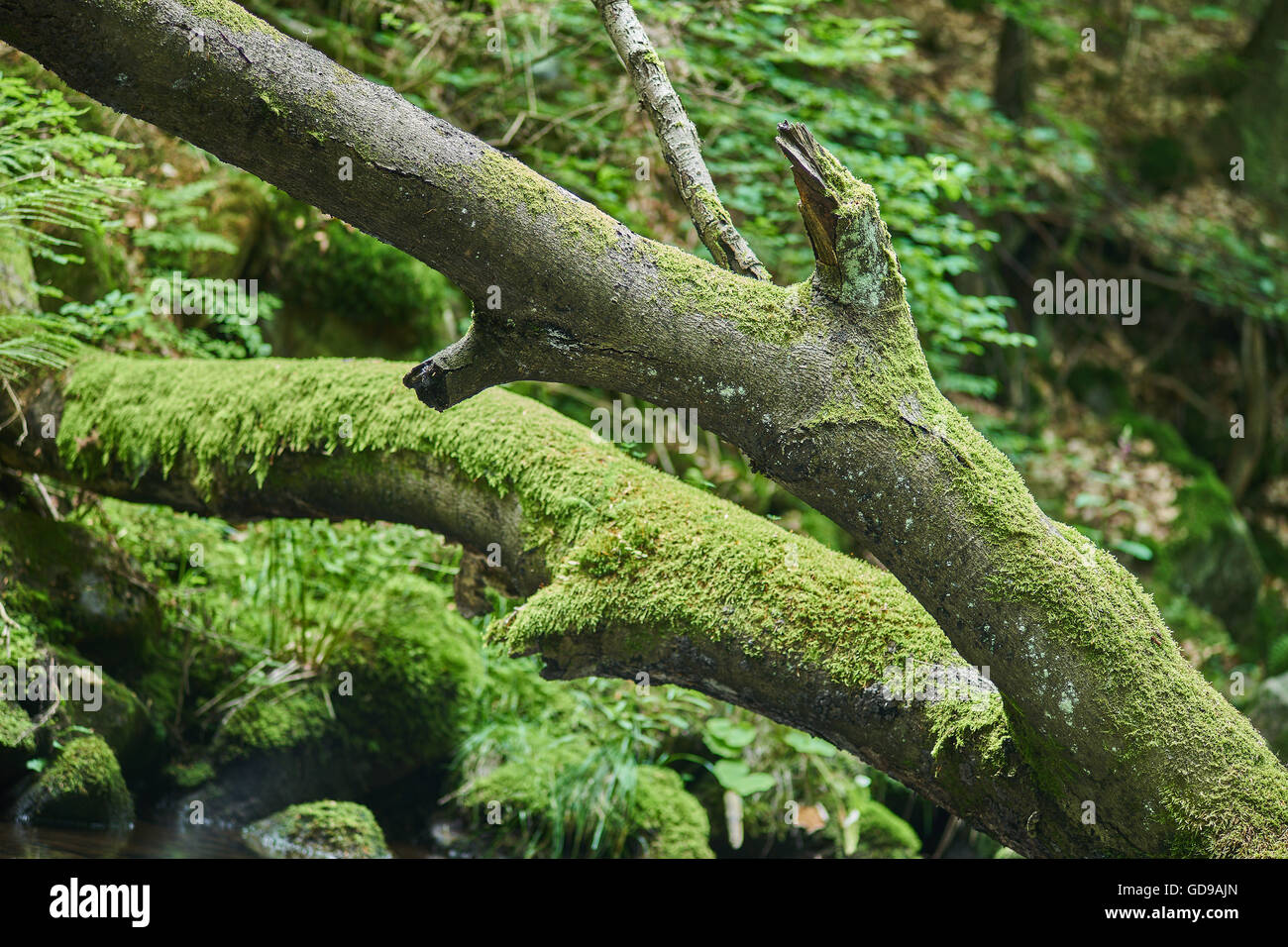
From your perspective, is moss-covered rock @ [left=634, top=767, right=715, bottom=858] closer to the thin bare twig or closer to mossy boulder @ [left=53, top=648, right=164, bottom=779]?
mossy boulder @ [left=53, top=648, right=164, bottom=779]

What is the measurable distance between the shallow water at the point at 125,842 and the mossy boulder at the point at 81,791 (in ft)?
0.19

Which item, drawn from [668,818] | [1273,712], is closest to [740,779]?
[668,818]

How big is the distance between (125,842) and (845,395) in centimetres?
309

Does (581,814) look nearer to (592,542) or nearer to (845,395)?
(592,542)

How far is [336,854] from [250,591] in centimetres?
149

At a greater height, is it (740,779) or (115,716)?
(115,716)

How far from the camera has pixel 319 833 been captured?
403 centimetres

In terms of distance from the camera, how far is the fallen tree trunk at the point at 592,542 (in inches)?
108

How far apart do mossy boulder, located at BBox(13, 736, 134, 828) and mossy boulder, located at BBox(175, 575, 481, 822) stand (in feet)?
1.38

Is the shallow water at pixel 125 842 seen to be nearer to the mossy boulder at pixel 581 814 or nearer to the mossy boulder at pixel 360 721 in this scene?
the mossy boulder at pixel 360 721

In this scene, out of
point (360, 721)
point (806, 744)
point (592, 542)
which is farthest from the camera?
point (806, 744)
